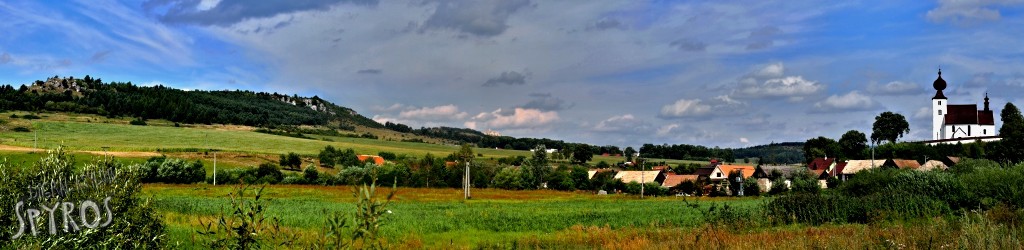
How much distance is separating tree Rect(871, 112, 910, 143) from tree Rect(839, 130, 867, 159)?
617 cm

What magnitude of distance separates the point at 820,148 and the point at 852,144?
6.48 meters

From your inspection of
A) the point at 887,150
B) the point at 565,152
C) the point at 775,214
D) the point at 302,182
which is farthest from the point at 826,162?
the point at 775,214

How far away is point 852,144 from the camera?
465 feet

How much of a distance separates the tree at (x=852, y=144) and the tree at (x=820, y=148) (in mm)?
1408

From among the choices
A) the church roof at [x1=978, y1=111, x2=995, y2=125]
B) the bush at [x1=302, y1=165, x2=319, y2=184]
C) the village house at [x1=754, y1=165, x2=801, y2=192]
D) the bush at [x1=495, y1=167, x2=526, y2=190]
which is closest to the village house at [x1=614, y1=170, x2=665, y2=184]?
the village house at [x1=754, y1=165, x2=801, y2=192]

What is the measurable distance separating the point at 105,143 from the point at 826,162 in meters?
126

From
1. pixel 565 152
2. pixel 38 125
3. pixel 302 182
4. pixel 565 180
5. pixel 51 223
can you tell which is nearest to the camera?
pixel 51 223

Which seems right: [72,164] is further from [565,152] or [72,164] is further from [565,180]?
[565,152]

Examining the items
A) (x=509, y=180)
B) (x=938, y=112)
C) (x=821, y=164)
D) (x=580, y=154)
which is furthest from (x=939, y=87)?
(x=509, y=180)

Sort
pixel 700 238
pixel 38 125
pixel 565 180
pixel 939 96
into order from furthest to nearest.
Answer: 1. pixel 939 96
2. pixel 38 125
3. pixel 565 180
4. pixel 700 238

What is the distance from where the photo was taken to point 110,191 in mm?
11172

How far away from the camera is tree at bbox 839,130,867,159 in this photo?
139 m

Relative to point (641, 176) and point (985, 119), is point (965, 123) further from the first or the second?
point (641, 176)

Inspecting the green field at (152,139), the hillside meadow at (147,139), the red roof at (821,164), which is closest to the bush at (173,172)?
the hillside meadow at (147,139)
